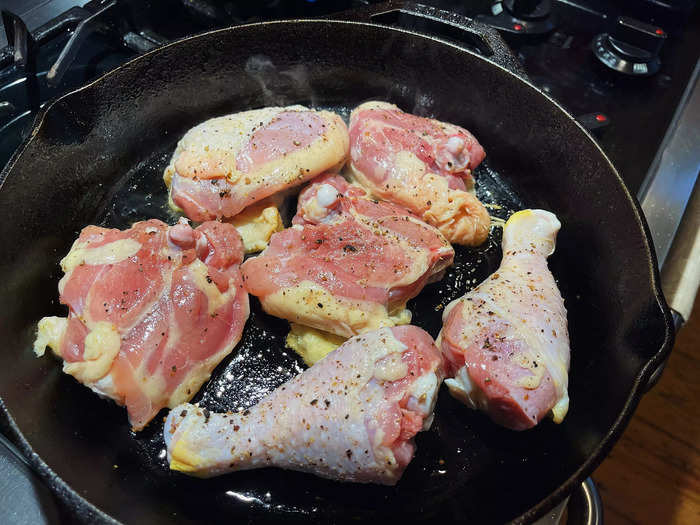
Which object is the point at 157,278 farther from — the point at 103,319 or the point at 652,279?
the point at 652,279

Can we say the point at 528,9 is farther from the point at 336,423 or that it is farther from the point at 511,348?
the point at 336,423

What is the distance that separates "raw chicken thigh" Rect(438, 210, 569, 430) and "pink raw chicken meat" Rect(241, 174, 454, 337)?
7.9 inches

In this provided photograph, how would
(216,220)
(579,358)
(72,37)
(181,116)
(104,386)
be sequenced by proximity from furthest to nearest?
(181,116)
(72,37)
(216,220)
(579,358)
(104,386)

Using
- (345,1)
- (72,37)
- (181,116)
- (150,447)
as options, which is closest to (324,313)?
(150,447)

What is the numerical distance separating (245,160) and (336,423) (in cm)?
109

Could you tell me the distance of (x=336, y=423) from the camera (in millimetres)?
1549

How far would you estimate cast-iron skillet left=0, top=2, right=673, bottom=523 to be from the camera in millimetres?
1638

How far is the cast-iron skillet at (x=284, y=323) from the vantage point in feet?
5.37

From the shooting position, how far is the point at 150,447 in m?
1.74

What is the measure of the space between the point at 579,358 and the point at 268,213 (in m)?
1.27

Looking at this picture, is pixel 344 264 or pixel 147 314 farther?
pixel 344 264

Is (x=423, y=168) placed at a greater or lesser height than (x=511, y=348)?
greater

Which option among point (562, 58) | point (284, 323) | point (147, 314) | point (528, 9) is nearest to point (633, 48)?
point (562, 58)

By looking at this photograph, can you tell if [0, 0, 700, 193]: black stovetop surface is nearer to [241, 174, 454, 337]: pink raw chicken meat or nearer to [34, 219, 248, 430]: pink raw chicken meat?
[34, 219, 248, 430]: pink raw chicken meat
